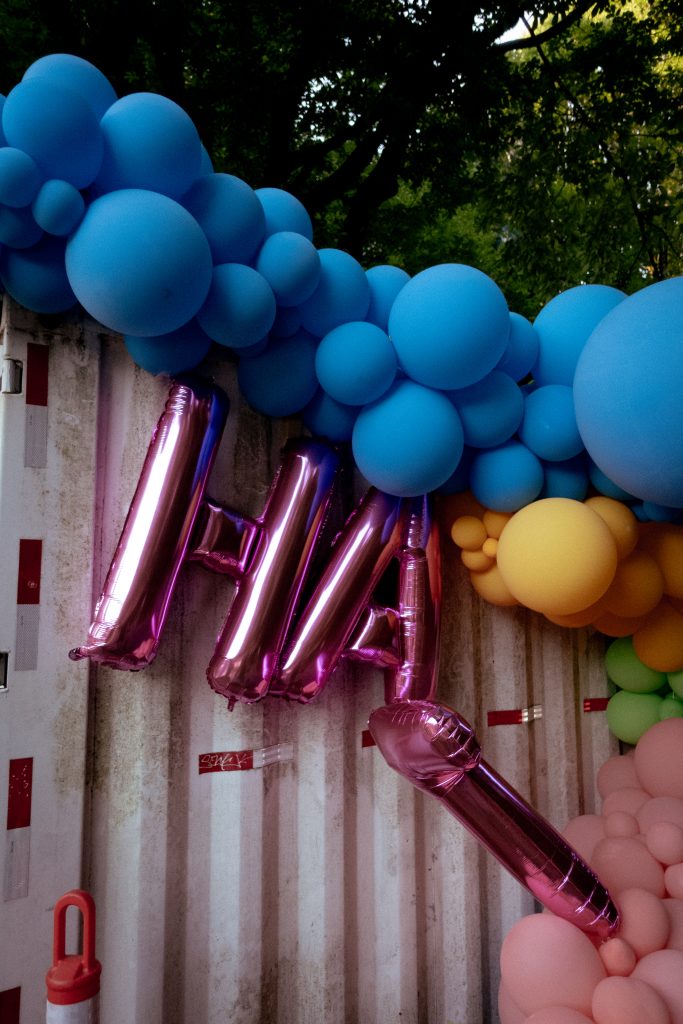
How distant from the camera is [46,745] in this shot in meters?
1.69

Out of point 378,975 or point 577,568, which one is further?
point 378,975

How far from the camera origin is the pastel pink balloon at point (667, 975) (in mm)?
1561

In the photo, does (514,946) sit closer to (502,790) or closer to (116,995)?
(502,790)

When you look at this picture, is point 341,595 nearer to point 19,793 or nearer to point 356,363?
point 356,363

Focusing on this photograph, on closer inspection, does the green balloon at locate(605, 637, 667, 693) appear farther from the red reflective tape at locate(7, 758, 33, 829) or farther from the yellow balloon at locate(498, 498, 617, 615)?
the red reflective tape at locate(7, 758, 33, 829)

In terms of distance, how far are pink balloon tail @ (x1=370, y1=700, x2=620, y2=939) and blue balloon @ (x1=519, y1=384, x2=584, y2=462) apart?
84 cm

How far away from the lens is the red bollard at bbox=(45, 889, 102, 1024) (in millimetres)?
1304

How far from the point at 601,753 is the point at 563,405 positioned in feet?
4.88

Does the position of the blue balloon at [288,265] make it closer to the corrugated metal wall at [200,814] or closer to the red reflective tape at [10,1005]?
the corrugated metal wall at [200,814]

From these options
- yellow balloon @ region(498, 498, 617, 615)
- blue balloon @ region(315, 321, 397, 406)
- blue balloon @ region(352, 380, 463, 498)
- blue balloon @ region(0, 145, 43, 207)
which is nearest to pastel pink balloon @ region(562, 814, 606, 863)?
yellow balloon @ region(498, 498, 617, 615)

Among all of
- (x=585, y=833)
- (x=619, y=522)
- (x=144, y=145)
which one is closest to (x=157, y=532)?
(x=144, y=145)

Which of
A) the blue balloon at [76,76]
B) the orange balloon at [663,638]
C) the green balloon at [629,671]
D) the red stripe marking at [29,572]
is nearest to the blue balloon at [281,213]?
the blue balloon at [76,76]

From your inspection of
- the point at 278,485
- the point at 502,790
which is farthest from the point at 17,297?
the point at 502,790

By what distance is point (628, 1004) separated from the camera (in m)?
1.52
